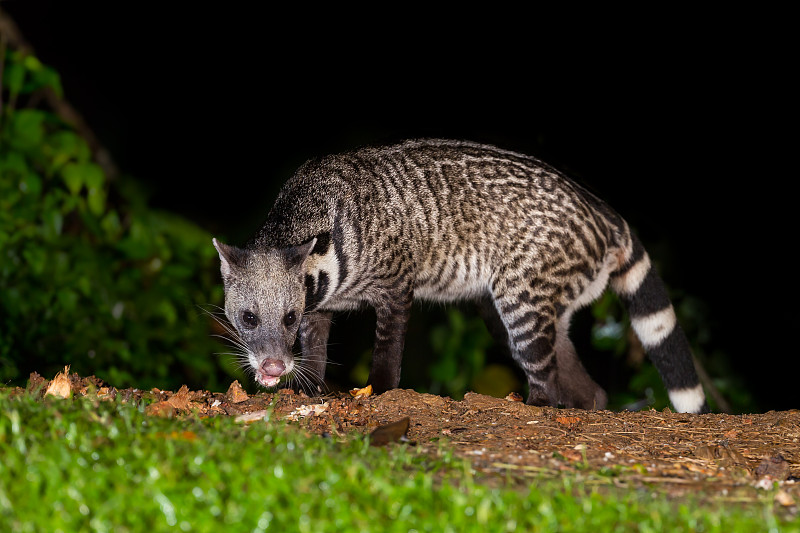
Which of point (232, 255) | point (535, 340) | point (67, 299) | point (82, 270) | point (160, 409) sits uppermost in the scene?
point (232, 255)

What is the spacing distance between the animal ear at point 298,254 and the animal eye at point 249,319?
0.43 m

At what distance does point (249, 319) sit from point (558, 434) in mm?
2365

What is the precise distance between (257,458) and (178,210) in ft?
22.5

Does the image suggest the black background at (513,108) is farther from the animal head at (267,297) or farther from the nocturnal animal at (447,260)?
the animal head at (267,297)

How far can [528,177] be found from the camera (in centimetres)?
681

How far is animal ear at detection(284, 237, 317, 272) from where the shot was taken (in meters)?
6.11

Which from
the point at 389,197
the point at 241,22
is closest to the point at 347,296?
the point at 389,197

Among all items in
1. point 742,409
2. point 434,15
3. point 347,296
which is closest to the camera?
point 347,296

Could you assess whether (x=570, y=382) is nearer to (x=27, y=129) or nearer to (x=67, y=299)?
(x=67, y=299)

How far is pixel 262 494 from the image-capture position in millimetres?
3211

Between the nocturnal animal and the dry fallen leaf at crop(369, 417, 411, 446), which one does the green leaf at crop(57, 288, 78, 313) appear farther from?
the dry fallen leaf at crop(369, 417, 411, 446)

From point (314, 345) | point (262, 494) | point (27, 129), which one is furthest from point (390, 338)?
point (27, 129)

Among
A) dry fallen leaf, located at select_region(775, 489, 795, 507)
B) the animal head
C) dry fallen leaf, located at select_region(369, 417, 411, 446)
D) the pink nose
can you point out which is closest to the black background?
the animal head

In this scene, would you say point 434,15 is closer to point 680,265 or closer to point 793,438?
point 680,265
